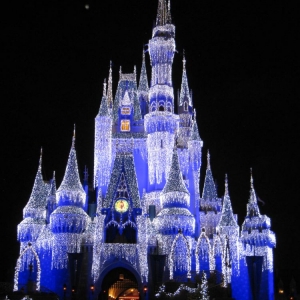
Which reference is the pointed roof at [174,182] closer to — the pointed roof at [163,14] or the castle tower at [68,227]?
the castle tower at [68,227]

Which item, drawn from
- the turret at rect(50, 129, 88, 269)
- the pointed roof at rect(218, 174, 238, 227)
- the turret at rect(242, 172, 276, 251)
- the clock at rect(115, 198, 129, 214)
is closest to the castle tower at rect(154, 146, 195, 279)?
the clock at rect(115, 198, 129, 214)

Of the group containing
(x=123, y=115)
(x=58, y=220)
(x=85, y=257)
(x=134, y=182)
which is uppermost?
(x=123, y=115)

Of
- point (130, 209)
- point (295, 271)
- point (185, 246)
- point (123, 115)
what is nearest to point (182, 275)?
point (185, 246)

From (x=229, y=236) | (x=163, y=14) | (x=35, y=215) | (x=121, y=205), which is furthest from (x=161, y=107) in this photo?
(x=35, y=215)

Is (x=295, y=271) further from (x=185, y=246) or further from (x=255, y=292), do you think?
(x=185, y=246)

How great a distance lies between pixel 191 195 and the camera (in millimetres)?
47125

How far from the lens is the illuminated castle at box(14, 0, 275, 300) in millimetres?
40125

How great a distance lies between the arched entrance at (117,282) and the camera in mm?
40219

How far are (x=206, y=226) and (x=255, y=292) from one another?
6323 millimetres

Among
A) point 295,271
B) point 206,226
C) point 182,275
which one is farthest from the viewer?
point 295,271

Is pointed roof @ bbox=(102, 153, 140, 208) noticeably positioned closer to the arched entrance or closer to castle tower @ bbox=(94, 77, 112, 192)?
castle tower @ bbox=(94, 77, 112, 192)

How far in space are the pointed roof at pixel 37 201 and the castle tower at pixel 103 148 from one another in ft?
13.7

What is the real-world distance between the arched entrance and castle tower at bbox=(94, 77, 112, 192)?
24.2 ft

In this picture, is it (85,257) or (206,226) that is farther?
(206,226)
